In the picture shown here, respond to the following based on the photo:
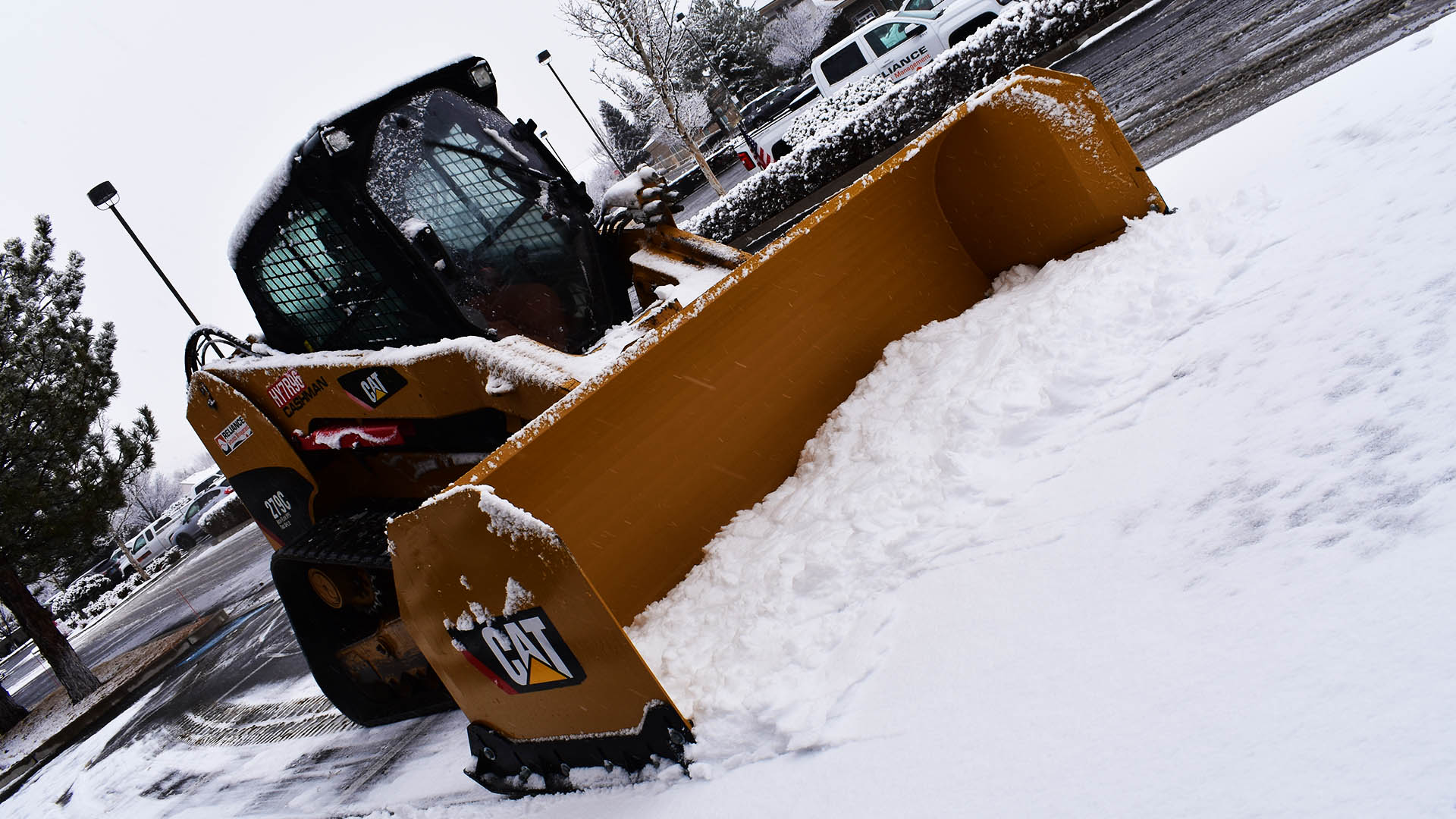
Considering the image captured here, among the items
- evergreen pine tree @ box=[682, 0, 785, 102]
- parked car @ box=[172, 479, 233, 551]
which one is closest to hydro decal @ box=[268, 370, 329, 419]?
parked car @ box=[172, 479, 233, 551]

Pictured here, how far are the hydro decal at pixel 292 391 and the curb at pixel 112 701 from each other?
6.19 m

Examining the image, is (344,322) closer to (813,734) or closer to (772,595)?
(772,595)

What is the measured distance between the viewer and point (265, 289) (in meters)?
4.36

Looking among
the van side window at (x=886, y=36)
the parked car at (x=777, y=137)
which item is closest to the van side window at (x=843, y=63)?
the van side window at (x=886, y=36)

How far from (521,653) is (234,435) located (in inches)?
117

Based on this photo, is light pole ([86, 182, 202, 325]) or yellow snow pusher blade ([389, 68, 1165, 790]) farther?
light pole ([86, 182, 202, 325])

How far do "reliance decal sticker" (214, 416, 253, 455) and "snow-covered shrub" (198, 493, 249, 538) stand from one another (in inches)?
1011

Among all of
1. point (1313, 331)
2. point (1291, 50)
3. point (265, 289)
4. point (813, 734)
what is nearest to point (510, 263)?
point (265, 289)

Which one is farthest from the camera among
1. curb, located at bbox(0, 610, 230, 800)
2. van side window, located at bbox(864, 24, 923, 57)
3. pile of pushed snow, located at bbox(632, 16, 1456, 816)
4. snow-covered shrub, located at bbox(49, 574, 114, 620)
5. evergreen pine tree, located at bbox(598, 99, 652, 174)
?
evergreen pine tree, located at bbox(598, 99, 652, 174)

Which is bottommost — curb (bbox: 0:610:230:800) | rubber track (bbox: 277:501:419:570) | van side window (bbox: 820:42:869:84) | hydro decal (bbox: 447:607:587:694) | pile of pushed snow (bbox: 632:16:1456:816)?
pile of pushed snow (bbox: 632:16:1456:816)

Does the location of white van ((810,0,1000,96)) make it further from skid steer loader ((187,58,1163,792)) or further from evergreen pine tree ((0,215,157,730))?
evergreen pine tree ((0,215,157,730))

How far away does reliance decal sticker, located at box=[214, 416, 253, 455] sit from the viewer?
177 inches

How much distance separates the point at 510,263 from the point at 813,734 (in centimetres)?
288

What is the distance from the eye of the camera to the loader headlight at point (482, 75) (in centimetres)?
454
